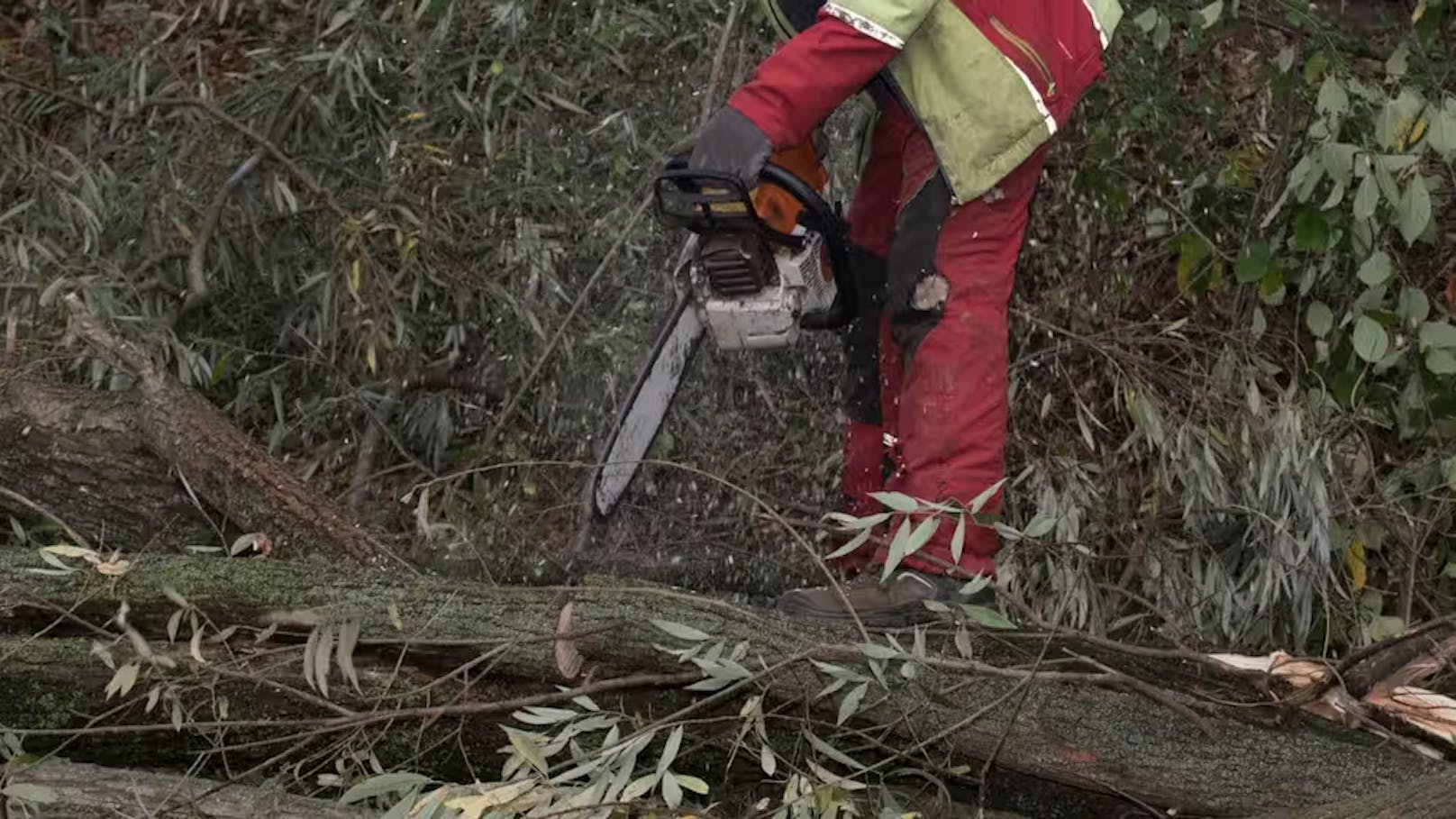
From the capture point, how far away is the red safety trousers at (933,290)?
2.72 meters

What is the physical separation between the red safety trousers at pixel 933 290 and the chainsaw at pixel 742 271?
129mm

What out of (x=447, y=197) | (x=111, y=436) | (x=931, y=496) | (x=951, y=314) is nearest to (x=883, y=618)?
(x=931, y=496)

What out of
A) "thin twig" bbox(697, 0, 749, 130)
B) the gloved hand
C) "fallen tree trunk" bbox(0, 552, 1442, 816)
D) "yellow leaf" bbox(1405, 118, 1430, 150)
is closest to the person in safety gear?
the gloved hand

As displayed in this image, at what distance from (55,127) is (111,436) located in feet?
6.76

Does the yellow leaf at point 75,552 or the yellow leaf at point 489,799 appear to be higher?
the yellow leaf at point 489,799

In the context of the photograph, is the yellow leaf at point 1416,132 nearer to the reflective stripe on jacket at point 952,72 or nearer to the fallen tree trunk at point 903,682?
the reflective stripe on jacket at point 952,72

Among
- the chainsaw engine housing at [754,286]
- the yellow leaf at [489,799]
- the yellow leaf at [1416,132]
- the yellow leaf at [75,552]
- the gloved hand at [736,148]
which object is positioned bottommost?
the yellow leaf at [75,552]

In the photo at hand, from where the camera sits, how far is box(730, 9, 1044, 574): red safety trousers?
2.72 metres

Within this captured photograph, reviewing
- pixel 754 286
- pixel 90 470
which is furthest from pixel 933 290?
pixel 90 470

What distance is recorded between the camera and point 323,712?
7.67 ft

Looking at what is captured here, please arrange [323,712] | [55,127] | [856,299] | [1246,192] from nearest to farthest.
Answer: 1. [323,712]
2. [856,299]
3. [1246,192]
4. [55,127]

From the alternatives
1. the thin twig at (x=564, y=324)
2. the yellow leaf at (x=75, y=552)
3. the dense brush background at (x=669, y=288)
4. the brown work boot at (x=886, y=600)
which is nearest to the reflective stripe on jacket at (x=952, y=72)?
the brown work boot at (x=886, y=600)

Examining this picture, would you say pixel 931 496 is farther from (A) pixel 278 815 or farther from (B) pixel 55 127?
(B) pixel 55 127

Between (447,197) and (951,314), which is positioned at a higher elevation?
(951,314)
